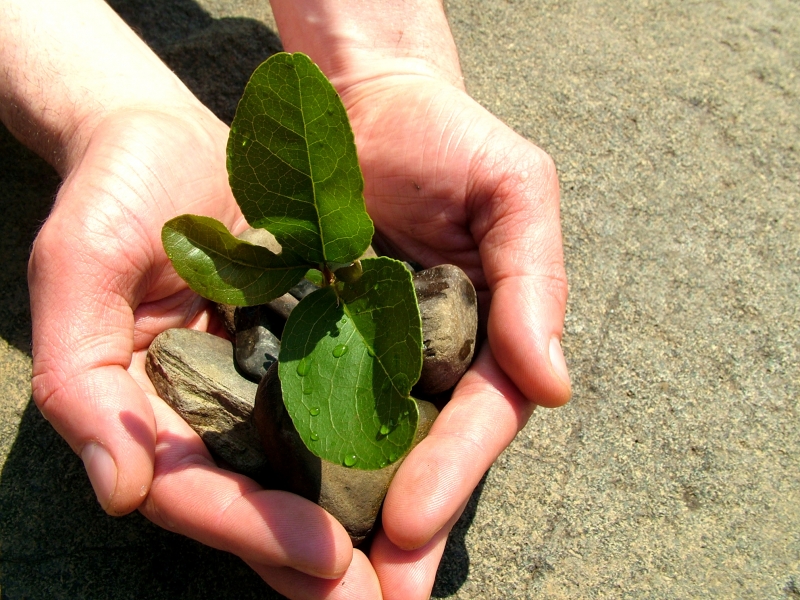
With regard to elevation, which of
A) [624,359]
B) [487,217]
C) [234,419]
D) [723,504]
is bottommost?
[723,504]

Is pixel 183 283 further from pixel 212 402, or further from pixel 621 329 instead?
pixel 621 329

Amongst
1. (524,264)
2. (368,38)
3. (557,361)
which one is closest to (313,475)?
(557,361)

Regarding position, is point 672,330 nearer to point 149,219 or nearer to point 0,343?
point 149,219

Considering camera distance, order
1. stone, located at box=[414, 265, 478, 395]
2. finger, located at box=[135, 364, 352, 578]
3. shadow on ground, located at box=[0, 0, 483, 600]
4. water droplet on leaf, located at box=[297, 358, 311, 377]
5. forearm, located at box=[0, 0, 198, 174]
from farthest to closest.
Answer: forearm, located at box=[0, 0, 198, 174], shadow on ground, located at box=[0, 0, 483, 600], stone, located at box=[414, 265, 478, 395], finger, located at box=[135, 364, 352, 578], water droplet on leaf, located at box=[297, 358, 311, 377]

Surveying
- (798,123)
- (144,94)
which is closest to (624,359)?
(798,123)

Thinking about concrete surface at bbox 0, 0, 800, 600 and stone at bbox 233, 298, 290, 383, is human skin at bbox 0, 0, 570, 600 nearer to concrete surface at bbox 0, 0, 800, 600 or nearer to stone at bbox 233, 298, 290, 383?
stone at bbox 233, 298, 290, 383

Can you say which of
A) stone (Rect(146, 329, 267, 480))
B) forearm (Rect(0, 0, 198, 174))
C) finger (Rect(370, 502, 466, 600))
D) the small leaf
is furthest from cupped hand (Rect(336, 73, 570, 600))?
forearm (Rect(0, 0, 198, 174))
